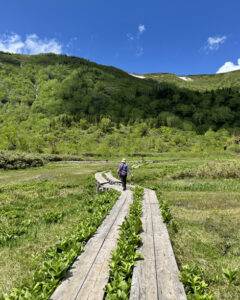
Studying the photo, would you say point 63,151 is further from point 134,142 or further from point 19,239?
point 19,239

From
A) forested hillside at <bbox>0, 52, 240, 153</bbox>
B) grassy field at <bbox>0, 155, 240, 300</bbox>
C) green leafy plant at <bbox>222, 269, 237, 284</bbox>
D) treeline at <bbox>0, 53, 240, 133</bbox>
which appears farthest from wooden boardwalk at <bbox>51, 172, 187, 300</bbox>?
treeline at <bbox>0, 53, 240, 133</bbox>

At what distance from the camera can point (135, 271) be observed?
4.46m

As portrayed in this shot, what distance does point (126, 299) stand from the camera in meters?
3.44

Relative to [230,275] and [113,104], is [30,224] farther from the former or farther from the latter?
[113,104]

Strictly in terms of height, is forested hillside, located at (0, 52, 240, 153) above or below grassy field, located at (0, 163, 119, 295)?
above

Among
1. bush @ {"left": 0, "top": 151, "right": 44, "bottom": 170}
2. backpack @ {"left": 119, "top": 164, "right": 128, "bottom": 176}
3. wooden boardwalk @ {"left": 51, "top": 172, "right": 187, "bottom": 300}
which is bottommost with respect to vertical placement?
bush @ {"left": 0, "top": 151, "right": 44, "bottom": 170}

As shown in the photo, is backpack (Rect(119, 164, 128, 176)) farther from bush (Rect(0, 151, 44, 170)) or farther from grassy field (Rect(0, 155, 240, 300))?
bush (Rect(0, 151, 44, 170))

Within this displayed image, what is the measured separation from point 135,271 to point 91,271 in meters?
1.08

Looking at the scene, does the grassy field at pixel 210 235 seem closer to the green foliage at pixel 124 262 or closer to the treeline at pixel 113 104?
the green foliage at pixel 124 262

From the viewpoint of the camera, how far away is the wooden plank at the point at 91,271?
3703 mm

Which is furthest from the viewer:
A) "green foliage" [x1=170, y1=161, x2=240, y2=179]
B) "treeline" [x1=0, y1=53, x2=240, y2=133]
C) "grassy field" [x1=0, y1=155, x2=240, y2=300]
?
"treeline" [x1=0, y1=53, x2=240, y2=133]

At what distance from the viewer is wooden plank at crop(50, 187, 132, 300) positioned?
12.1ft

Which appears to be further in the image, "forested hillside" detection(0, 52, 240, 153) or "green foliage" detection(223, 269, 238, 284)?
"forested hillside" detection(0, 52, 240, 153)

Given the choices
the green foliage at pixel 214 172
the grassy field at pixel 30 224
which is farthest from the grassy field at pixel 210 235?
the green foliage at pixel 214 172
